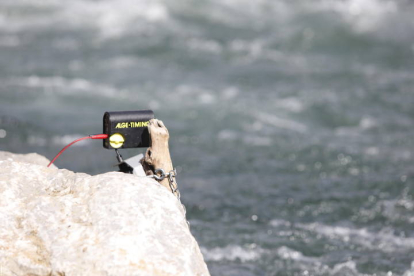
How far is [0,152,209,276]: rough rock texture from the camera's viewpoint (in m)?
3.45

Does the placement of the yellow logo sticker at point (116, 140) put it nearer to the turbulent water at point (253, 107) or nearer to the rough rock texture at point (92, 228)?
the rough rock texture at point (92, 228)

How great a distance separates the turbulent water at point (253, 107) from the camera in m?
7.38

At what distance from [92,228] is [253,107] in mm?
9327

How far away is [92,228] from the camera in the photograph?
358 cm

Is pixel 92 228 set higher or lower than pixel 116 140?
lower

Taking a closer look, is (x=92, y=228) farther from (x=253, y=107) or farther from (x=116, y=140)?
(x=253, y=107)

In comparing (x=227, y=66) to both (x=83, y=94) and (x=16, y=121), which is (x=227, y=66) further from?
(x=16, y=121)

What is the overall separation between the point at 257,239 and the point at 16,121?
5900mm

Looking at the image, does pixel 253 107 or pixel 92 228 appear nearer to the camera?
pixel 92 228

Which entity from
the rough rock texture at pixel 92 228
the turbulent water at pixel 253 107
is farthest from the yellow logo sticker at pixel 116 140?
the turbulent water at pixel 253 107

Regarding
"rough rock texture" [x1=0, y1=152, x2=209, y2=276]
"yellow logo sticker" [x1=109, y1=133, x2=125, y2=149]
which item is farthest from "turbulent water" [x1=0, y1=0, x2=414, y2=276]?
"rough rock texture" [x1=0, y1=152, x2=209, y2=276]

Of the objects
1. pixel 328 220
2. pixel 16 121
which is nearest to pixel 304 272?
pixel 328 220

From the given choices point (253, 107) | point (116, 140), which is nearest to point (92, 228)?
point (116, 140)

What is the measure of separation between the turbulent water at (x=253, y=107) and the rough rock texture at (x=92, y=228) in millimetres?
2707
